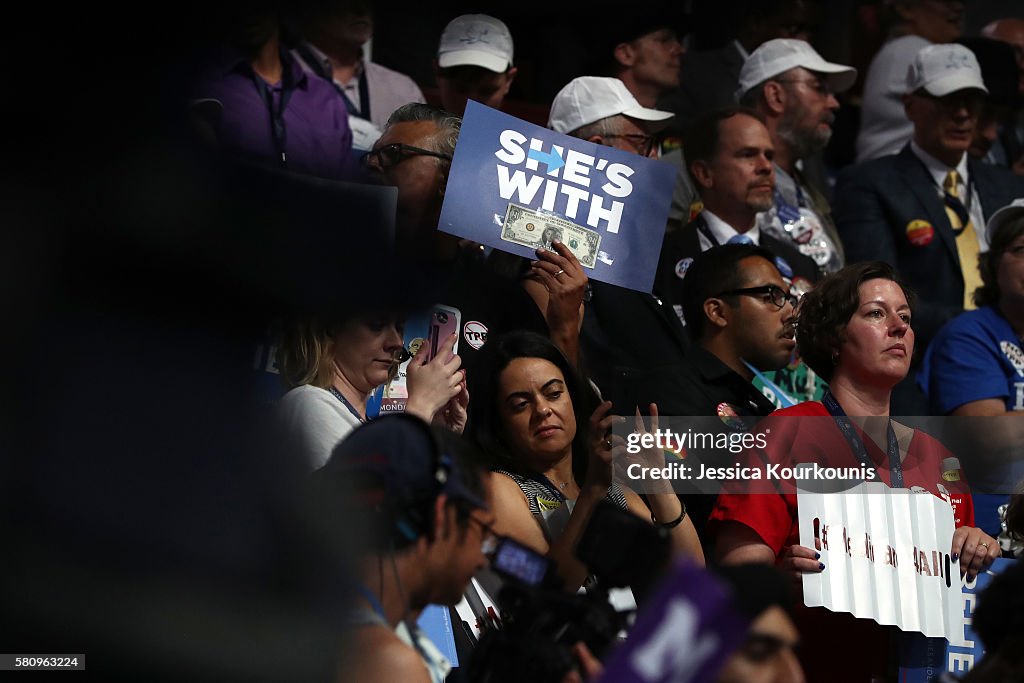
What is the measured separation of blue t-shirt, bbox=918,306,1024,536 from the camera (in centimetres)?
541

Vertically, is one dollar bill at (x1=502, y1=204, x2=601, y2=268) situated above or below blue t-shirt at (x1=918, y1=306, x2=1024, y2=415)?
below

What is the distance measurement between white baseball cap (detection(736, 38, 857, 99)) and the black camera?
4.25 m

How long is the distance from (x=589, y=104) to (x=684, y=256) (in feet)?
2.25

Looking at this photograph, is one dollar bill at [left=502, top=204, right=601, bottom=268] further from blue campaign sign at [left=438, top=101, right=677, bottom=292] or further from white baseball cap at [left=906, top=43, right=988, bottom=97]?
white baseball cap at [left=906, top=43, right=988, bottom=97]

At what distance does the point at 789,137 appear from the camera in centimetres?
662

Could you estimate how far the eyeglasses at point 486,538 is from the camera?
2.66 metres

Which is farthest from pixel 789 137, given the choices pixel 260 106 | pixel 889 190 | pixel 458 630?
pixel 458 630

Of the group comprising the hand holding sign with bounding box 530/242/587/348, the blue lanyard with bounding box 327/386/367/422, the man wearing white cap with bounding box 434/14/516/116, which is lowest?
the blue lanyard with bounding box 327/386/367/422

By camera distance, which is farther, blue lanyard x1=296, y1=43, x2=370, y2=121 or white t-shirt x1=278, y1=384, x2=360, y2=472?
blue lanyard x1=296, y1=43, x2=370, y2=121

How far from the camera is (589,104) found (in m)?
5.55

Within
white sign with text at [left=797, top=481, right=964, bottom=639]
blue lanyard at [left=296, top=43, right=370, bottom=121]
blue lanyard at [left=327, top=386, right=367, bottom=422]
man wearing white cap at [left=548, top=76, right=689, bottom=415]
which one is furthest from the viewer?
blue lanyard at [left=296, top=43, right=370, bottom=121]

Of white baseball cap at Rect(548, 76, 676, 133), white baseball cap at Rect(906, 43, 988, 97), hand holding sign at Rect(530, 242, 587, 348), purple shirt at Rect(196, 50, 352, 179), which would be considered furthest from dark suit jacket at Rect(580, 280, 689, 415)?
white baseball cap at Rect(906, 43, 988, 97)

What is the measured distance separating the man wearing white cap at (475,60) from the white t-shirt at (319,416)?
6.50 ft

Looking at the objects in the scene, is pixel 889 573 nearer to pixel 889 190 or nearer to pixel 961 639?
pixel 961 639
